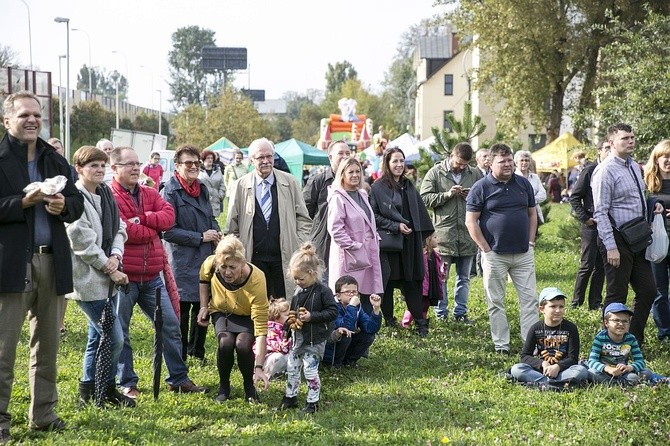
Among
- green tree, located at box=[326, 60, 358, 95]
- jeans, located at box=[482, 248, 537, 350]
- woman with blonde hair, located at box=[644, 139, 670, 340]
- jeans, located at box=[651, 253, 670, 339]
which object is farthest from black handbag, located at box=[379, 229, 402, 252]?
green tree, located at box=[326, 60, 358, 95]

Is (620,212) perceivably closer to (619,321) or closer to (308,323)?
(619,321)

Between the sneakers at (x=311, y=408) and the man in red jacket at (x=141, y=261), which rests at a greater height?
the man in red jacket at (x=141, y=261)

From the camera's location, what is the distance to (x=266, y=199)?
26.9 feet

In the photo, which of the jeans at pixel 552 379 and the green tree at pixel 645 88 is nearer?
the jeans at pixel 552 379

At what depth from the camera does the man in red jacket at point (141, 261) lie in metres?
6.91

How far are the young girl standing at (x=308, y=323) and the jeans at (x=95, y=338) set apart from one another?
4.31 feet

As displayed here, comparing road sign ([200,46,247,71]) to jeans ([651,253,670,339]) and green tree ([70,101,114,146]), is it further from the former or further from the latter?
jeans ([651,253,670,339])

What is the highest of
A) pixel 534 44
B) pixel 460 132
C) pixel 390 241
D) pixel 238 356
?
pixel 534 44

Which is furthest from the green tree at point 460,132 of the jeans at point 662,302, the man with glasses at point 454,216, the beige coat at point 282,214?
the beige coat at point 282,214

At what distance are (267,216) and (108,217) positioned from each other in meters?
1.97

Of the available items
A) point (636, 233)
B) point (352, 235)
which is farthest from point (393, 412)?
point (636, 233)

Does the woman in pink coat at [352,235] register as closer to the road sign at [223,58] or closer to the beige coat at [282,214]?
the beige coat at [282,214]

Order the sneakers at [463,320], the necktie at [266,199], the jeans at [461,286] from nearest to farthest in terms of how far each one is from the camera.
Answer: the necktie at [266,199]
the sneakers at [463,320]
the jeans at [461,286]

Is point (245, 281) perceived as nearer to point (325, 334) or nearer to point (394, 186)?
point (325, 334)
